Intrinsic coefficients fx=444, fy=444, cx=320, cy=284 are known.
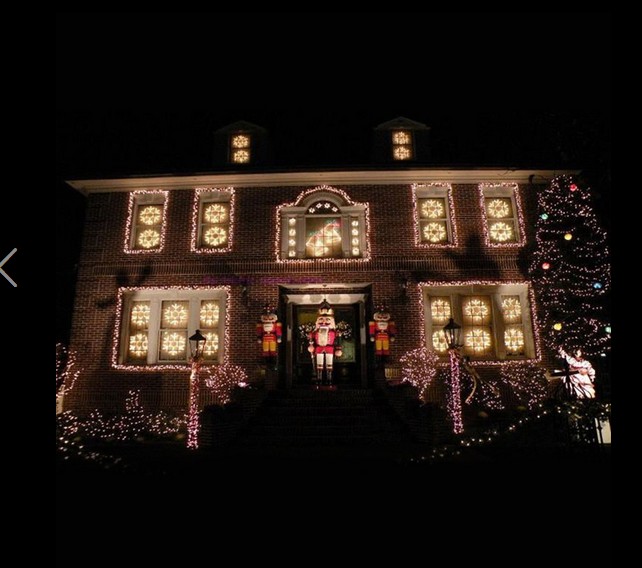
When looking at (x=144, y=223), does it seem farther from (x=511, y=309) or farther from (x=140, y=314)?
(x=511, y=309)

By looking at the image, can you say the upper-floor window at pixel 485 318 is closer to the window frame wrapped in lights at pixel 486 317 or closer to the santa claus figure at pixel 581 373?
the window frame wrapped in lights at pixel 486 317

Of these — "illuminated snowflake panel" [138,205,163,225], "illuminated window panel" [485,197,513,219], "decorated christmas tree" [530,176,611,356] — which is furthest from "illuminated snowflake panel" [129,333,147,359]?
"decorated christmas tree" [530,176,611,356]

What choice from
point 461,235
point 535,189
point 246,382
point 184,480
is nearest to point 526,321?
point 461,235

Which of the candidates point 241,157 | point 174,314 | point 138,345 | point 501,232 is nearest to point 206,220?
point 241,157

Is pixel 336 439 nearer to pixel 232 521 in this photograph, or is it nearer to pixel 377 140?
pixel 232 521

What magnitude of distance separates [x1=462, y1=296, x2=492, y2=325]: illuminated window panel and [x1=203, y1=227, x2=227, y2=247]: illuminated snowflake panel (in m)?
7.19

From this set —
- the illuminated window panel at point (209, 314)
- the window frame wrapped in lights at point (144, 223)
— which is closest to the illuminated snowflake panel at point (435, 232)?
the illuminated window panel at point (209, 314)

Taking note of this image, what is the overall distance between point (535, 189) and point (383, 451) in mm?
9243

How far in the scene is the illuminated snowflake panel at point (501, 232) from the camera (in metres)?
12.9

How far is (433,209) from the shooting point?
13195 millimetres

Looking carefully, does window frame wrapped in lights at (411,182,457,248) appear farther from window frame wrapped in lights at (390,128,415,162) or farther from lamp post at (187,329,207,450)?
lamp post at (187,329,207,450)

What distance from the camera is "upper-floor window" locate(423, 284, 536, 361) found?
1220cm

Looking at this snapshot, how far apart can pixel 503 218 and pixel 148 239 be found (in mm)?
10493

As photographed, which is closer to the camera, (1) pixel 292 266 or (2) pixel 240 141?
(1) pixel 292 266
